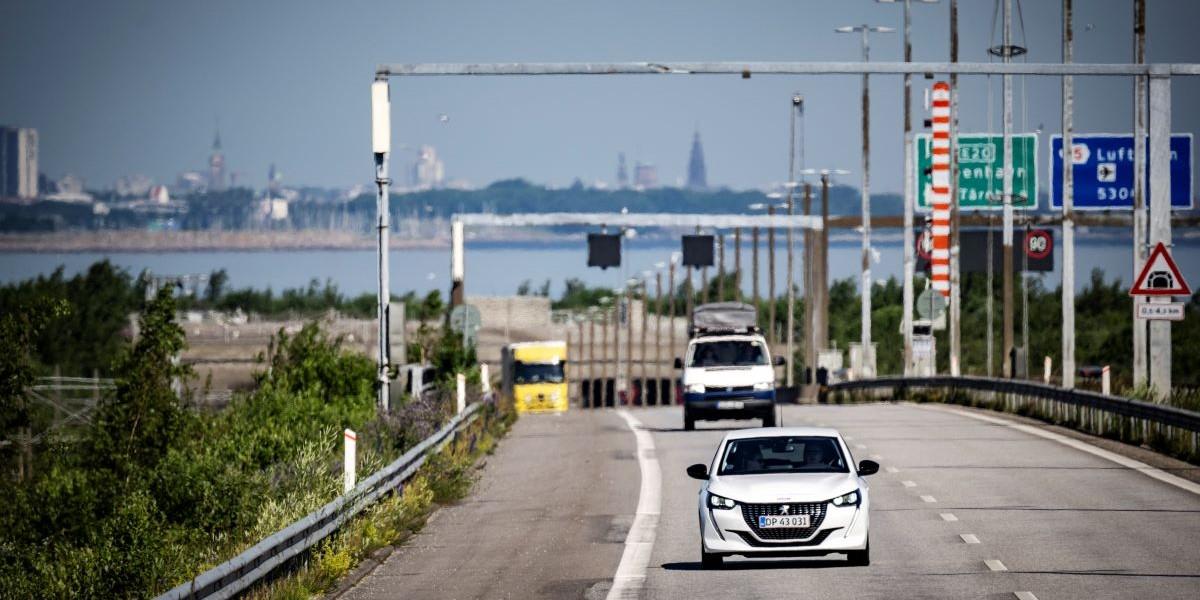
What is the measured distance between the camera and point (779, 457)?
61.9ft

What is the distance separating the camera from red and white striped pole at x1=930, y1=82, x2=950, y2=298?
59500 millimetres

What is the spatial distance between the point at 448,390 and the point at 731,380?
692 centimetres

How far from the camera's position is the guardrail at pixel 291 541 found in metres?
13.3

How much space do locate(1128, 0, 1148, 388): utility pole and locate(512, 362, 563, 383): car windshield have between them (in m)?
34.0

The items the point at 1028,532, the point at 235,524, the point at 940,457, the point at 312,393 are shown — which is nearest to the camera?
the point at 1028,532

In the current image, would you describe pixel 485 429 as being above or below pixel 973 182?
below

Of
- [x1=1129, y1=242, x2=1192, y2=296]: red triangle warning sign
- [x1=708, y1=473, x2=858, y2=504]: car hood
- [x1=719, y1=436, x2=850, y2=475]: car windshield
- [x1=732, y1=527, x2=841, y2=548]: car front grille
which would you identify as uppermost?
[x1=1129, y1=242, x2=1192, y2=296]: red triangle warning sign

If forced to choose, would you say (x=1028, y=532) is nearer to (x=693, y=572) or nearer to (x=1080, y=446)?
(x=693, y=572)

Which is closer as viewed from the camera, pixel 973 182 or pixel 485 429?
pixel 485 429

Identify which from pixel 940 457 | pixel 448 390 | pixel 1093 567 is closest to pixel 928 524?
pixel 1093 567

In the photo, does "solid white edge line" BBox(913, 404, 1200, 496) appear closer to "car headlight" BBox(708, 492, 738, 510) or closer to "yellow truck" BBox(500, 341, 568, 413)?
"car headlight" BBox(708, 492, 738, 510)

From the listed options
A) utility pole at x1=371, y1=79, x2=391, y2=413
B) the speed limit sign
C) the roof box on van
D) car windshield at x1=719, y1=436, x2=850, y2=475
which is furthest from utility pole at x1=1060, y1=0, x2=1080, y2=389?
the speed limit sign

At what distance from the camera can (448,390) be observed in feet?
139

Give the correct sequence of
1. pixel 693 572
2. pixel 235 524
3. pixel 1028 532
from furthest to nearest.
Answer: pixel 235 524
pixel 1028 532
pixel 693 572
